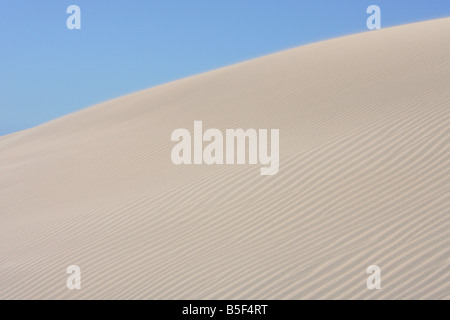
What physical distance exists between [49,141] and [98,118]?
235 centimetres

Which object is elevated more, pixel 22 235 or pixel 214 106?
pixel 214 106

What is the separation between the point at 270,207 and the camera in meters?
6.32

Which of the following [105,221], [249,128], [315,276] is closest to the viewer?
[315,276]

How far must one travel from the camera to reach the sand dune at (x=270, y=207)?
4801mm

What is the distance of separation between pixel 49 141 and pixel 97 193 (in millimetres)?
8246

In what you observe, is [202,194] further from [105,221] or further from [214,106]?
[214,106]

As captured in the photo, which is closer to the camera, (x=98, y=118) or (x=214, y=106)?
(x=214, y=106)

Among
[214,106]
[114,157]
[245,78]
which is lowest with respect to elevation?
[114,157]

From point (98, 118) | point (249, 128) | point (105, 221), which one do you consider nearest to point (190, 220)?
point (105, 221)

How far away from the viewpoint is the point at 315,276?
467 cm

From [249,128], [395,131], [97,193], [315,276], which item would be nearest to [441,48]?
[249,128]

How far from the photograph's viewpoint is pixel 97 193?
28.5 ft

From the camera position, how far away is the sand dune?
4.80 metres

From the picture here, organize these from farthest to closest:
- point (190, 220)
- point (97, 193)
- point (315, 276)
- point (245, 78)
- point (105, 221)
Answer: point (245, 78) → point (97, 193) → point (105, 221) → point (190, 220) → point (315, 276)
